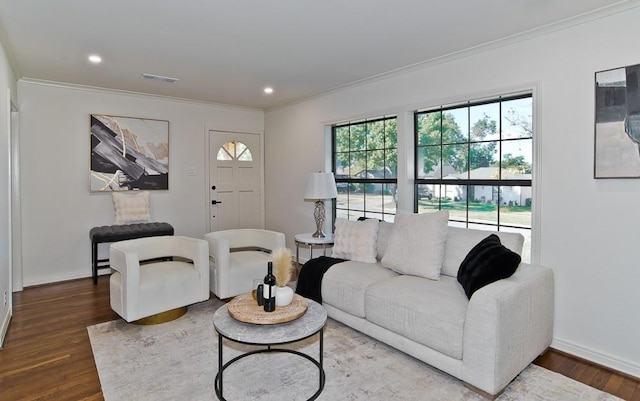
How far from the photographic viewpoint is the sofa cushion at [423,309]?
232 cm

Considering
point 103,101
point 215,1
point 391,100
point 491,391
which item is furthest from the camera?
point 103,101

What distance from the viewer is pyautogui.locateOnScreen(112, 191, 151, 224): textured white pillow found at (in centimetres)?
495

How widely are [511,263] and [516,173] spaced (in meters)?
1.14

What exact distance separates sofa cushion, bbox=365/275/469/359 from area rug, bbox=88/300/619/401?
238 mm

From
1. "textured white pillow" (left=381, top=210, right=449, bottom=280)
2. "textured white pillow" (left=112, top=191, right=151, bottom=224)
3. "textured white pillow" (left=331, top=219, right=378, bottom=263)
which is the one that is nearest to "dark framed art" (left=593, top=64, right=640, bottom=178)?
"textured white pillow" (left=381, top=210, right=449, bottom=280)

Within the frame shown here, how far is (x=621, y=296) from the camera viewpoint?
8.38 feet

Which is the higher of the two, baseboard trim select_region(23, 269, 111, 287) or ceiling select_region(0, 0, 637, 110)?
ceiling select_region(0, 0, 637, 110)

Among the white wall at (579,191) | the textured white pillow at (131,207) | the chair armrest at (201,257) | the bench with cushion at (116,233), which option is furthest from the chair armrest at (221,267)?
the white wall at (579,191)

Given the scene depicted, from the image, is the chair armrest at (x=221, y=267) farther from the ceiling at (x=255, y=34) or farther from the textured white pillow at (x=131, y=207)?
the textured white pillow at (x=131, y=207)

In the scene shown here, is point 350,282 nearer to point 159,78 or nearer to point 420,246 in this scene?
point 420,246

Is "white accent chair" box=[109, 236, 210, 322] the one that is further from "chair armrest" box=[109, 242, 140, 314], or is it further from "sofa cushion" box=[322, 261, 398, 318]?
"sofa cushion" box=[322, 261, 398, 318]

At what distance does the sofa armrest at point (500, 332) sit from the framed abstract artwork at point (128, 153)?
4594mm

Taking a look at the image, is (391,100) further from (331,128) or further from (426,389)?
(426,389)

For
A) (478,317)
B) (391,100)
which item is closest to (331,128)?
(391,100)
